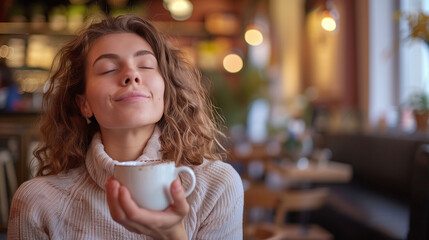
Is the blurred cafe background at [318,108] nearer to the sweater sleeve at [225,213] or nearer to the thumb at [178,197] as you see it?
the sweater sleeve at [225,213]

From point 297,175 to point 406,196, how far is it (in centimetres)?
99

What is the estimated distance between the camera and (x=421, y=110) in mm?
4285

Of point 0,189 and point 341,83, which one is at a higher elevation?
point 341,83

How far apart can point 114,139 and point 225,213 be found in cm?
34

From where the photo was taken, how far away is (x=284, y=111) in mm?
8836

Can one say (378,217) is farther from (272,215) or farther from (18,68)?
(18,68)

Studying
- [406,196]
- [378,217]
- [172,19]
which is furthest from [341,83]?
[172,19]

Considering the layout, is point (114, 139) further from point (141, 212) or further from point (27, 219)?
point (141, 212)

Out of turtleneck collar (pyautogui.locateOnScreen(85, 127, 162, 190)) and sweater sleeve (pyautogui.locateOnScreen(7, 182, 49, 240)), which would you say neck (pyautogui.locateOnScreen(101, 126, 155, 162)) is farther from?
sweater sleeve (pyautogui.locateOnScreen(7, 182, 49, 240))

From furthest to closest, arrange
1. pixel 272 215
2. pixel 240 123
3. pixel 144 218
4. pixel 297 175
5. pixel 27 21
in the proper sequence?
1. pixel 240 123
2. pixel 27 21
3. pixel 272 215
4. pixel 297 175
5. pixel 144 218

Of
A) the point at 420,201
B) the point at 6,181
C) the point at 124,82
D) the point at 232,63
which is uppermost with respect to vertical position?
the point at 232,63

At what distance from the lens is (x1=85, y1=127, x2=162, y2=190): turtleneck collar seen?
1.12 metres

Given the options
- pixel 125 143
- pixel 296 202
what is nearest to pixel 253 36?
pixel 296 202

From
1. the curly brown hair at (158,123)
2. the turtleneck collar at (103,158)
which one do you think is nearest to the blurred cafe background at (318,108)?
the curly brown hair at (158,123)
